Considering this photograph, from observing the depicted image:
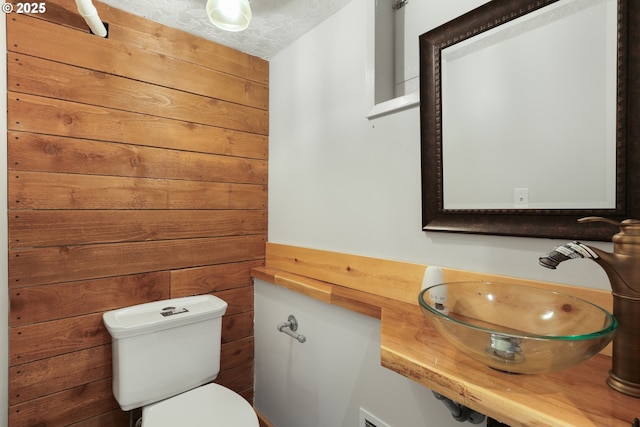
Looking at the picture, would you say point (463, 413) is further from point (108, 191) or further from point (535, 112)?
point (108, 191)

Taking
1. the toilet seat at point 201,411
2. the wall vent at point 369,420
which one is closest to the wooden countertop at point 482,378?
the wall vent at point 369,420

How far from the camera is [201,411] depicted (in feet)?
4.14

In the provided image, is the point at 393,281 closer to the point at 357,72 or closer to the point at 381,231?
the point at 381,231

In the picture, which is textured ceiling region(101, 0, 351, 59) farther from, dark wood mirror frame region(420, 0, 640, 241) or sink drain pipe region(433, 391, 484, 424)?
sink drain pipe region(433, 391, 484, 424)

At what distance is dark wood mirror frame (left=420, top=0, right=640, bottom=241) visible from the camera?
0.74m

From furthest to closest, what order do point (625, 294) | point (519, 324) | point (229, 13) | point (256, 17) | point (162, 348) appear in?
point (256, 17)
point (162, 348)
point (229, 13)
point (519, 324)
point (625, 294)

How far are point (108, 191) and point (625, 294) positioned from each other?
1.79m

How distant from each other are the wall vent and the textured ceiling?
1.76 metres

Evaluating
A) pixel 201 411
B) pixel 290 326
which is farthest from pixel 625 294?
pixel 201 411

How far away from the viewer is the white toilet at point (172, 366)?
1.25m

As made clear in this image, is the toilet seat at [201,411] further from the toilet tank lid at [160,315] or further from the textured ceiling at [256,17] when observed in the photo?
the textured ceiling at [256,17]

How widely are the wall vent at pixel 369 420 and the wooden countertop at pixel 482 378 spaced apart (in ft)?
1.37

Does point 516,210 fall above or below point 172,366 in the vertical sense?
above

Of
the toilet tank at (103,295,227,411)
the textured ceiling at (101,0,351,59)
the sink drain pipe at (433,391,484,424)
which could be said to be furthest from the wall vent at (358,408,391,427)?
the textured ceiling at (101,0,351,59)
